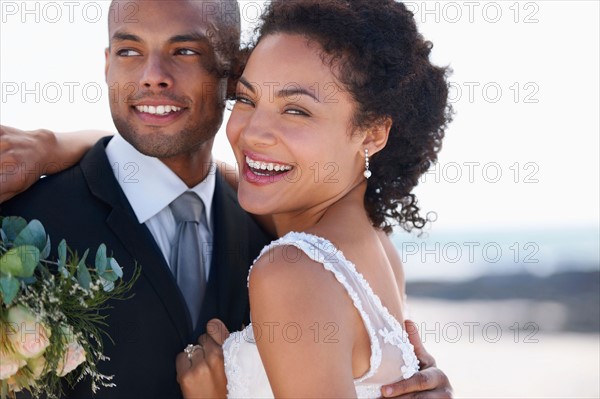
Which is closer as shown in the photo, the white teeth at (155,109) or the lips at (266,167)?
the lips at (266,167)

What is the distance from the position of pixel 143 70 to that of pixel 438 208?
805 inches

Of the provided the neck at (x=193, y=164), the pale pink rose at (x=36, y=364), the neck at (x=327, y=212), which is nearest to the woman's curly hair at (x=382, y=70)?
the neck at (x=327, y=212)

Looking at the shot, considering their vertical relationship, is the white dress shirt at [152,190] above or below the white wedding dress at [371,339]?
above

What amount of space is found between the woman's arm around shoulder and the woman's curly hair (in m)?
0.67

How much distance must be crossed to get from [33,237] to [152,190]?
0.91m

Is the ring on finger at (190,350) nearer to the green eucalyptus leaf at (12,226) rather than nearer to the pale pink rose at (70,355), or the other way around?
the pale pink rose at (70,355)

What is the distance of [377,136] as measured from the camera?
330 centimetres

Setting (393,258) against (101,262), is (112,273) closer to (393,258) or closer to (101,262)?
(101,262)

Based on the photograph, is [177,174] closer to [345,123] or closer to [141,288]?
[141,288]

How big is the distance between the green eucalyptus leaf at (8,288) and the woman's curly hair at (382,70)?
4.29 ft

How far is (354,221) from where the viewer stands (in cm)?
330

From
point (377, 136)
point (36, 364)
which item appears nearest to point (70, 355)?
point (36, 364)

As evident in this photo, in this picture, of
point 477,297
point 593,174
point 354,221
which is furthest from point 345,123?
point 593,174

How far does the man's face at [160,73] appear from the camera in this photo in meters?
3.83
